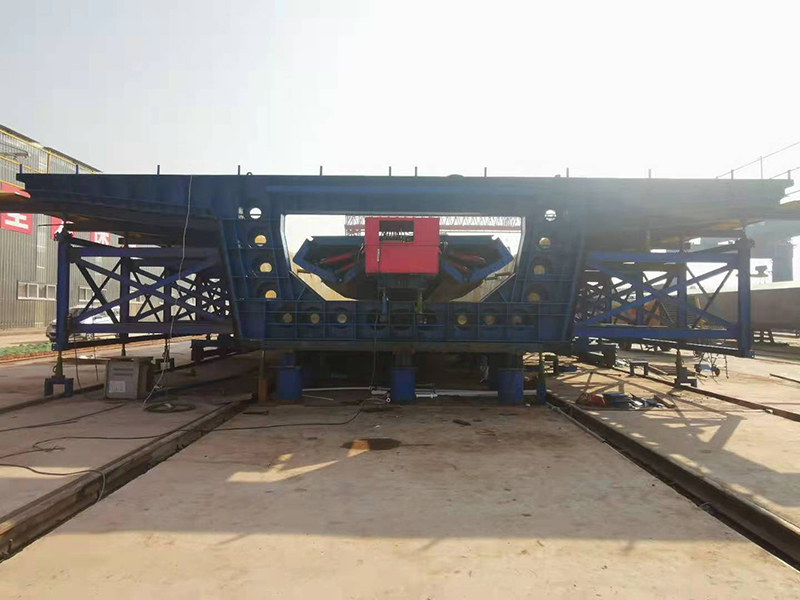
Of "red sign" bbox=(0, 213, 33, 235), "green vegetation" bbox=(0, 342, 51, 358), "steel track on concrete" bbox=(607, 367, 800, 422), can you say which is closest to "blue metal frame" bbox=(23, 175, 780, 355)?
"steel track on concrete" bbox=(607, 367, 800, 422)

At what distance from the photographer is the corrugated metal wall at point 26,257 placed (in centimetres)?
2556

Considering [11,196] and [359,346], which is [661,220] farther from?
[11,196]

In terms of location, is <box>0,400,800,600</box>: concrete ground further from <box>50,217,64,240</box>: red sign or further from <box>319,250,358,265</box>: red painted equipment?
<box>50,217,64,240</box>: red sign

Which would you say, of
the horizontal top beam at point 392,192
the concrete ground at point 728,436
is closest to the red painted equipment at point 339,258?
the horizontal top beam at point 392,192

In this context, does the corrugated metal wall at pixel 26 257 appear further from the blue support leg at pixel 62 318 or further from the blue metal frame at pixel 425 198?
the blue metal frame at pixel 425 198

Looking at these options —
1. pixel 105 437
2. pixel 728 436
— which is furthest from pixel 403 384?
pixel 728 436

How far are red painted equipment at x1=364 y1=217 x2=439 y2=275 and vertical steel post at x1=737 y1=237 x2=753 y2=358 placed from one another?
21.6 feet

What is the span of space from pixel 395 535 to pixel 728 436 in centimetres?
619

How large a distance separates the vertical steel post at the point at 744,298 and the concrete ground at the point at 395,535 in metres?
5.77

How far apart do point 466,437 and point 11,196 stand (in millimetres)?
10627

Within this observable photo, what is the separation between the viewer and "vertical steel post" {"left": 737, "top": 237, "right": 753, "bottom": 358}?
9922 millimetres

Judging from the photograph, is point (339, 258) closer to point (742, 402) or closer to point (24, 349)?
point (742, 402)

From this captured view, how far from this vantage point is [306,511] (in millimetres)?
4586

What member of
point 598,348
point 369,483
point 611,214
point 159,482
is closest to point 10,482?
point 159,482
